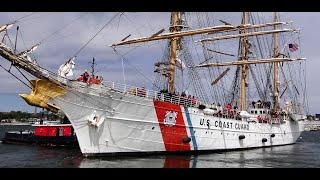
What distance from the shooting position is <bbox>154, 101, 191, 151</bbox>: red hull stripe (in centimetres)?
2558

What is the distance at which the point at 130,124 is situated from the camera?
24.5m

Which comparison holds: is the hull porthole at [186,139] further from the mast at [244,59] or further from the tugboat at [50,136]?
the mast at [244,59]

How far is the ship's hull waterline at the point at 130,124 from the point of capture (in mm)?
23922

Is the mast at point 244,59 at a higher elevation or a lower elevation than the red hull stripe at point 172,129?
higher

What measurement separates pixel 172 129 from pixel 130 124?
10.1ft

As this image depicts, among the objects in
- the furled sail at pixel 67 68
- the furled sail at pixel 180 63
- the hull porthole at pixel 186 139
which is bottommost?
the hull porthole at pixel 186 139

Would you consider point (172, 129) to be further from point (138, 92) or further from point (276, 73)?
point (276, 73)

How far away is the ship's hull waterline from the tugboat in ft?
40.5

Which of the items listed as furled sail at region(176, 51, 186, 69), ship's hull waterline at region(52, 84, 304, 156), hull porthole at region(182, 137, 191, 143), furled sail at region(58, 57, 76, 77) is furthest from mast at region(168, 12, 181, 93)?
furled sail at region(58, 57, 76, 77)

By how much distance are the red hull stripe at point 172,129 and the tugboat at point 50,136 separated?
40.2 ft

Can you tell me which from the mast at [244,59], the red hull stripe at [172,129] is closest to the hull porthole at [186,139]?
the red hull stripe at [172,129]

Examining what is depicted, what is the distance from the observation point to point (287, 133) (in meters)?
48.2

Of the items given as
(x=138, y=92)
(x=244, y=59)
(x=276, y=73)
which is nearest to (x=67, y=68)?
(x=138, y=92)
